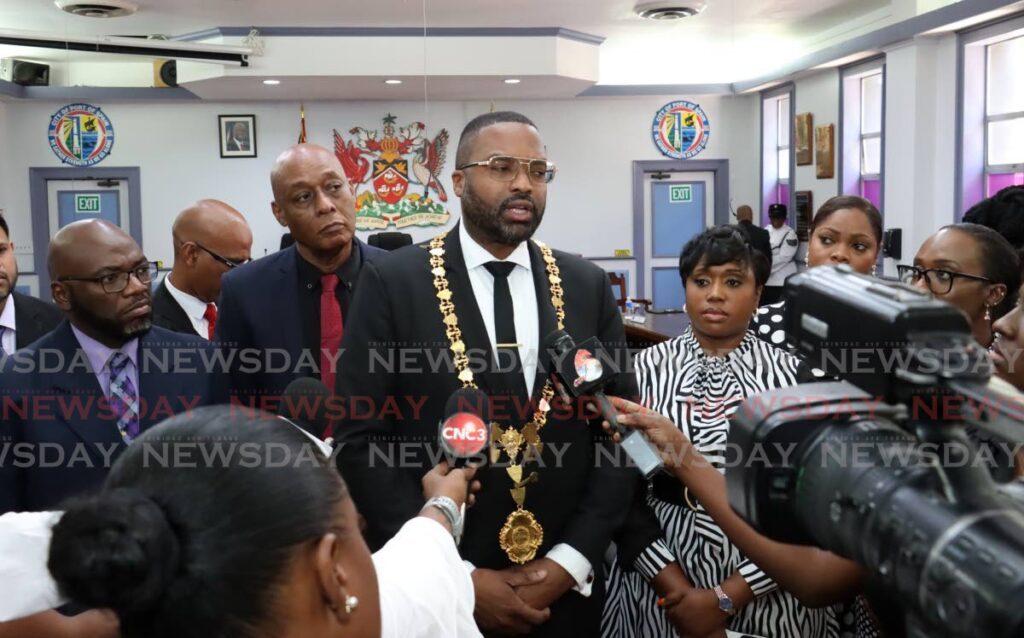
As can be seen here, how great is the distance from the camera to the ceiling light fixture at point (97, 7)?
7.59 metres

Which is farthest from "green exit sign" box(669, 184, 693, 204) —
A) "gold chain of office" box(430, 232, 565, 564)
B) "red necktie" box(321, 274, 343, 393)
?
"gold chain of office" box(430, 232, 565, 564)

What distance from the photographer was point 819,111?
9.73 meters

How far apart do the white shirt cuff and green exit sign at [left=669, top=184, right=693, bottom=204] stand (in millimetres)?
10025

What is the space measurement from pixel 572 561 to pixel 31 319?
5.89 ft

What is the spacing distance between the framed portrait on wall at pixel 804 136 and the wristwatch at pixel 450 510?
30.6 ft

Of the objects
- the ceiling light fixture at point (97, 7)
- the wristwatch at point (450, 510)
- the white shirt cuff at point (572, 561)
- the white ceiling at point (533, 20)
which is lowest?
the white shirt cuff at point (572, 561)

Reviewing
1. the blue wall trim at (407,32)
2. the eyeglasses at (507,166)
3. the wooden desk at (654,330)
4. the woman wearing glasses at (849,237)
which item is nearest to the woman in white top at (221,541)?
the eyeglasses at (507,166)

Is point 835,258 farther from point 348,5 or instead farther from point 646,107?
point 646,107

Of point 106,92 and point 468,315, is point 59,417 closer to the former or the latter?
point 468,315

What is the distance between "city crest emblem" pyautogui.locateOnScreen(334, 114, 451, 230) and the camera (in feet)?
35.9

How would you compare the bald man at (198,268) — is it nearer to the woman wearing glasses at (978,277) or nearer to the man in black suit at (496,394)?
the man in black suit at (496,394)

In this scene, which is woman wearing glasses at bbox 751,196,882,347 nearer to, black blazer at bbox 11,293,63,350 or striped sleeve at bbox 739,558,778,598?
striped sleeve at bbox 739,558,778,598

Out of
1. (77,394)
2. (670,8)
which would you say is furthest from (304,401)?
(670,8)

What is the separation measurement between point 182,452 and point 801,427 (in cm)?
64
